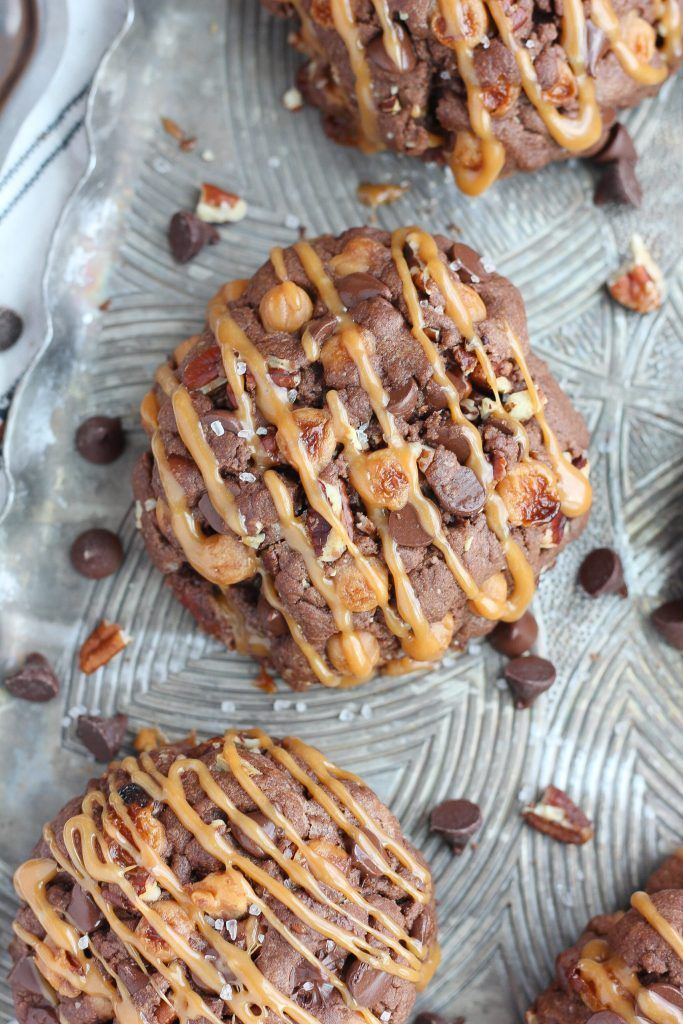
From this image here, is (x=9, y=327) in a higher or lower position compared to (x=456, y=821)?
higher

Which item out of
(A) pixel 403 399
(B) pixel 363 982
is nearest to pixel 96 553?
(A) pixel 403 399

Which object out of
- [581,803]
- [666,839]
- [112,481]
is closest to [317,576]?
[112,481]

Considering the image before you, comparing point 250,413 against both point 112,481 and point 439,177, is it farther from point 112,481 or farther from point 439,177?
point 439,177

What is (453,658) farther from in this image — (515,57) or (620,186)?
(515,57)

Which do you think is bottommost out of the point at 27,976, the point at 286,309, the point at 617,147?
the point at 27,976

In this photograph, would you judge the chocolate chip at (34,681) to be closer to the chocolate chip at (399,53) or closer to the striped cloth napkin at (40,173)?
the striped cloth napkin at (40,173)

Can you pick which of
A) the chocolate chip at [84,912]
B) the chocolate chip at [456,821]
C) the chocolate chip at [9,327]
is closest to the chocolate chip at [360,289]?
the chocolate chip at [9,327]

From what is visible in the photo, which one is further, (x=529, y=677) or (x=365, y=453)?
(x=529, y=677)
